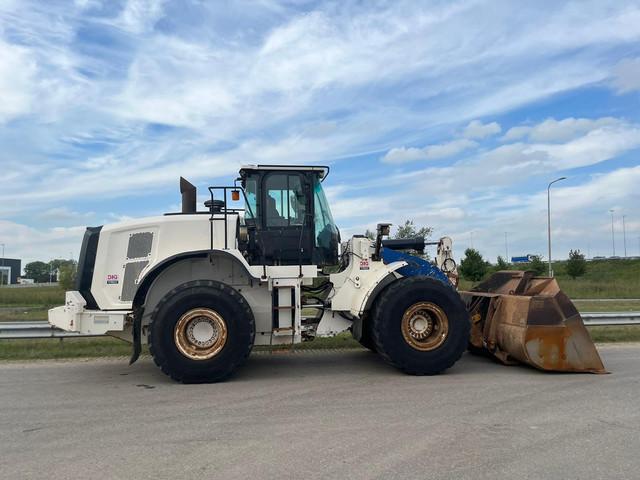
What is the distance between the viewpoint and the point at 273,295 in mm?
8406

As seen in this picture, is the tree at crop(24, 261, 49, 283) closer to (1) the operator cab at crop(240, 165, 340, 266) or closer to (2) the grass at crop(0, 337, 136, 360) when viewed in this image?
(2) the grass at crop(0, 337, 136, 360)

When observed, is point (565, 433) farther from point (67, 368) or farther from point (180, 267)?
point (67, 368)

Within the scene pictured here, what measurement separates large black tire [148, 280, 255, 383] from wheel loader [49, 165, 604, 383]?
14 millimetres

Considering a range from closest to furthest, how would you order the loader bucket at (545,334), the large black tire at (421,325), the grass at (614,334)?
the loader bucket at (545,334)
the large black tire at (421,325)
the grass at (614,334)

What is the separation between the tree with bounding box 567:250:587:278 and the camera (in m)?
47.7

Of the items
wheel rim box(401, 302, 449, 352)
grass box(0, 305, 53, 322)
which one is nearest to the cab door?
wheel rim box(401, 302, 449, 352)

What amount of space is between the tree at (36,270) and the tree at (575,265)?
403 feet

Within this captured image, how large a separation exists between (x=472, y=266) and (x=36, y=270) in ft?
430

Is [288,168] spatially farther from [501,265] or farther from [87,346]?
[501,265]

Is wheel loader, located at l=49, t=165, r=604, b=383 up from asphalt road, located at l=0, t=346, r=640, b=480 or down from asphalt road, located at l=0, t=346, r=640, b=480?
up

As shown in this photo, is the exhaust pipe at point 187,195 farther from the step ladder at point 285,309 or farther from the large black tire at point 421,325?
the large black tire at point 421,325

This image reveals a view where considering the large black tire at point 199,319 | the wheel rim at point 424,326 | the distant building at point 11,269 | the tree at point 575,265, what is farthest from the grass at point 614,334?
the distant building at point 11,269

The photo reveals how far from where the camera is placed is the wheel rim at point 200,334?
7770 millimetres

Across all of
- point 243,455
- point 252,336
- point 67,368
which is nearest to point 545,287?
point 252,336
